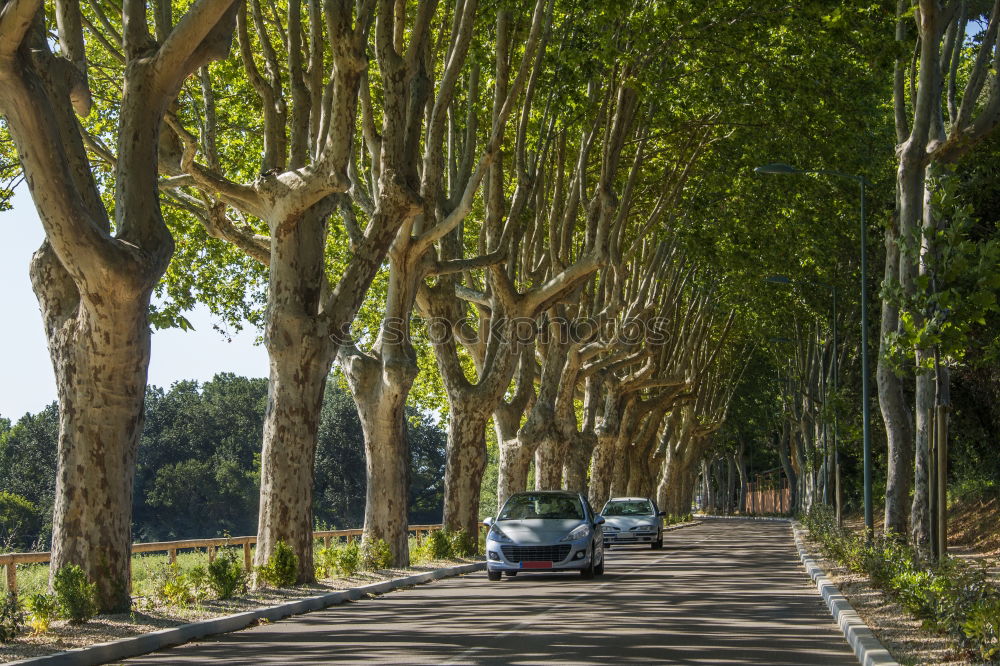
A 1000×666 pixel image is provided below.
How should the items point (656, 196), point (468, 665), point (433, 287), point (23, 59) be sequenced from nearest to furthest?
point (468, 665)
point (23, 59)
point (433, 287)
point (656, 196)

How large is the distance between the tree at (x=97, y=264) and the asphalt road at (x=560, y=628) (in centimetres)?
192

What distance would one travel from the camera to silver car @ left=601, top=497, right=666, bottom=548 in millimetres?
35188

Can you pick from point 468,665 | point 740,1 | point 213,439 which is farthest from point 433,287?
point 213,439

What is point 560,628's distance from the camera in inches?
505

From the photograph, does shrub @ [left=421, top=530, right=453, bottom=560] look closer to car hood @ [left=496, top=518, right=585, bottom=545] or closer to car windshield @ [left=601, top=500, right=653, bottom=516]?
car hood @ [left=496, top=518, right=585, bottom=545]

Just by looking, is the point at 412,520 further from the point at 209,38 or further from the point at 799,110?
the point at 209,38

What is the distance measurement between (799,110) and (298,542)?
14829 mm

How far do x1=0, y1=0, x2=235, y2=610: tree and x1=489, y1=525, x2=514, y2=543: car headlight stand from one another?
843cm

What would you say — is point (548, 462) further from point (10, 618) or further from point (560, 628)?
point (10, 618)

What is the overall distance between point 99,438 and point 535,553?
30.6 feet

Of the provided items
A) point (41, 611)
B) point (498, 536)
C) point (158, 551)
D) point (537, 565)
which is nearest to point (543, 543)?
point (537, 565)

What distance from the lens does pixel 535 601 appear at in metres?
16.5

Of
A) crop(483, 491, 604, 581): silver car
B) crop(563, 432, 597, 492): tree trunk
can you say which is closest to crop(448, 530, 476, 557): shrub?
crop(483, 491, 604, 581): silver car

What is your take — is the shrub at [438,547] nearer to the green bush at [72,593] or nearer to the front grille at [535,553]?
the front grille at [535,553]
